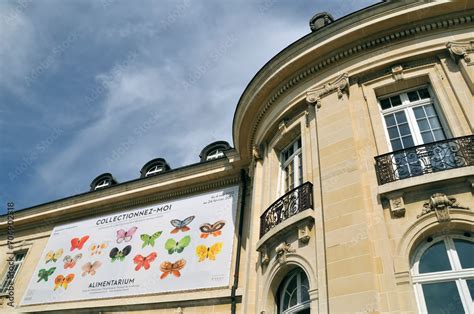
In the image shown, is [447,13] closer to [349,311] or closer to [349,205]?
[349,205]

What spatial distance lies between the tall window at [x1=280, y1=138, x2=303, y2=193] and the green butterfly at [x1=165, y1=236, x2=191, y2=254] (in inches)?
162

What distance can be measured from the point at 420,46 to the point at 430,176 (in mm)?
3358

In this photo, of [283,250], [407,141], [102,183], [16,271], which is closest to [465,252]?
[407,141]

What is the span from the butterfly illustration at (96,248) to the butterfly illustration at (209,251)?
437 centimetres

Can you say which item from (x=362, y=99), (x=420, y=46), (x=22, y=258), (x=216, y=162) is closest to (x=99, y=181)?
(x=22, y=258)

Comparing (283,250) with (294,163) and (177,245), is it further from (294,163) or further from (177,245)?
(177,245)

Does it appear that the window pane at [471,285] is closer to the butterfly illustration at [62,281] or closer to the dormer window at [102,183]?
Answer: the butterfly illustration at [62,281]

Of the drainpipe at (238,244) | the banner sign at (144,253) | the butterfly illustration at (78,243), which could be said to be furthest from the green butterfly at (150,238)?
the butterfly illustration at (78,243)

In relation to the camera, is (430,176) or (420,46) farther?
(420,46)

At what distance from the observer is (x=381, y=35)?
8.07 meters

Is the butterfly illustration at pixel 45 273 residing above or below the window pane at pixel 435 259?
above

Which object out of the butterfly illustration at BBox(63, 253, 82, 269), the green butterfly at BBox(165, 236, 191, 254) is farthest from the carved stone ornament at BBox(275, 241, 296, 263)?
the butterfly illustration at BBox(63, 253, 82, 269)

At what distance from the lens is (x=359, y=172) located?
21.3ft

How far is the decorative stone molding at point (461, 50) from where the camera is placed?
7086 mm
